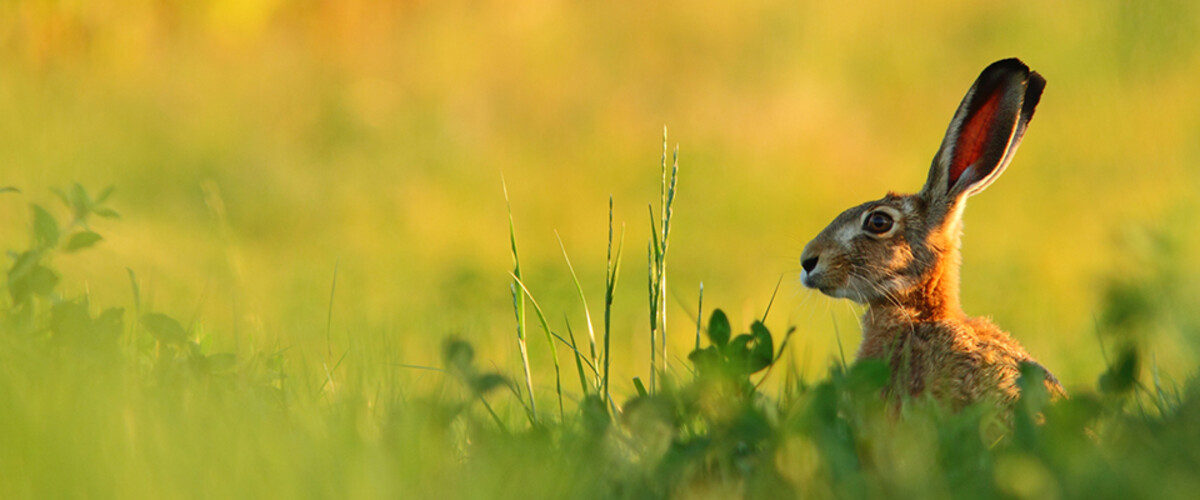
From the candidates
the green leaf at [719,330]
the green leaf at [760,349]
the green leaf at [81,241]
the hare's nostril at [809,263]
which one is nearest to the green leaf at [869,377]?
the green leaf at [760,349]

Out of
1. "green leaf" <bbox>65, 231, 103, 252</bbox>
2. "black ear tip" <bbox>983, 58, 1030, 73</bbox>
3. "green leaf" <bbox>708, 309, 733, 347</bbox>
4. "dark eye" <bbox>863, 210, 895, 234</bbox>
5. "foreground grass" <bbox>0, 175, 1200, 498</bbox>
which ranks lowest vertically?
"foreground grass" <bbox>0, 175, 1200, 498</bbox>

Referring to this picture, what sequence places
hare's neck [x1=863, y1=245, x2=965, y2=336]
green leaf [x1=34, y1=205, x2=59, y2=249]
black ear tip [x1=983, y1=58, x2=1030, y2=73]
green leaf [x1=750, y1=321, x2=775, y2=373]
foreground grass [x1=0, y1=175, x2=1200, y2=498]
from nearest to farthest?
foreground grass [x1=0, y1=175, x2=1200, y2=498]
green leaf [x1=750, y1=321, x2=775, y2=373]
green leaf [x1=34, y1=205, x2=59, y2=249]
black ear tip [x1=983, y1=58, x2=1030, y2=73]
hare's neck [x1=863, y1=245, x2=965, y2=336]

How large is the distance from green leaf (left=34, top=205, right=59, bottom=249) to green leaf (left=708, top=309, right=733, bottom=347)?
176 cm

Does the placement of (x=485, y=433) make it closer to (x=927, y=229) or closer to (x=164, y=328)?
(x=164, y=328)

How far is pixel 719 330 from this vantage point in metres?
2.77

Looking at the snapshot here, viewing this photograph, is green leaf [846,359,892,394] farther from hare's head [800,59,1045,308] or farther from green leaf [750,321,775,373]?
hare's head [800,59,1045,308]

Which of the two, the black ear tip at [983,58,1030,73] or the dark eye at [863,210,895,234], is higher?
the black ear tip at [983,58,1030,73]

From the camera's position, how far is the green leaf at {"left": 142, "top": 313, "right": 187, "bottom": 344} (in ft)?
9.25

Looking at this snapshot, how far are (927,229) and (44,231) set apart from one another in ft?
9.60

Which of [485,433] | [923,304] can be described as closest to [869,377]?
[485,433]

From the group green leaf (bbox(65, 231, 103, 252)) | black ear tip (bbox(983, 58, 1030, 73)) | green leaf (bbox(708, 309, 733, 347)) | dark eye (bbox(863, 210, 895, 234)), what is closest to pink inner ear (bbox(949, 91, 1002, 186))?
black ear tip (bbox(983, 58, 1030, 73))

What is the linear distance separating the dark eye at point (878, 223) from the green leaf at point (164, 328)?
242cm

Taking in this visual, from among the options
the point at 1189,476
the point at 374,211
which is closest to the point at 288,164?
the point at 374,211

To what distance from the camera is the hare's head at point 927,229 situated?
397 centimetres
